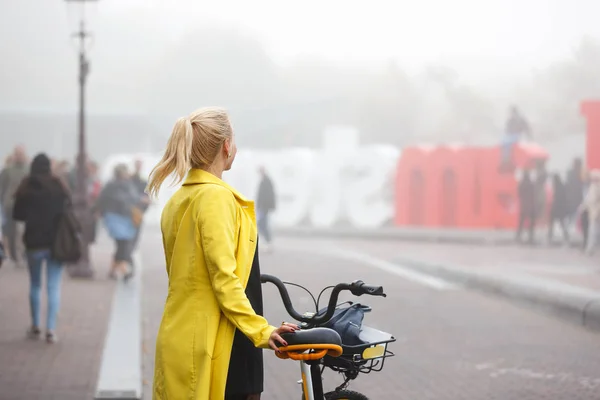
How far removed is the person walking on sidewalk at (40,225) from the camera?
883 centimetres

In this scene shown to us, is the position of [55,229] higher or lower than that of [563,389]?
higher

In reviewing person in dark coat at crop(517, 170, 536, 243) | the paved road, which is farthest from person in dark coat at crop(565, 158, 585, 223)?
the paved road

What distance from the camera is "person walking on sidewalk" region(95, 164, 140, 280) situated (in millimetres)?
14031

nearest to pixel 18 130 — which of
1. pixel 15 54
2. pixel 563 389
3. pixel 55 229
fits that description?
pixel 15 54

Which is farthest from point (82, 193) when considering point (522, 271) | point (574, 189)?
point (574, 189)

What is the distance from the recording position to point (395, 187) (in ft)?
91.7

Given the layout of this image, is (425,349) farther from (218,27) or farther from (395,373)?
(218,27)

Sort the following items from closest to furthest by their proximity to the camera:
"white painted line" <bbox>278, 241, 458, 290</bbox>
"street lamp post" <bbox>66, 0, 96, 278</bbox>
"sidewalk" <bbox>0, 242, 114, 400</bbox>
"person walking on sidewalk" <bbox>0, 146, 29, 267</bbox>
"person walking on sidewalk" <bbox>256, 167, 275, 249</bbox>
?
"sidewalk" <bbox>0, 242, 114, 400</bbox>
"white painted line" <bbox>278, 241, 458, 290</bbox>
"street lamp post" <bbox>66, 0, 96, 278</bbox>
"person walking on sidewalk" <bbox>0, 146, 29, 267</bbox>
"person walking on sidewalk" <bbox>256, 167, 275, 249</bbox>

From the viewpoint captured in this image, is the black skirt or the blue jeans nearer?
the black skirt

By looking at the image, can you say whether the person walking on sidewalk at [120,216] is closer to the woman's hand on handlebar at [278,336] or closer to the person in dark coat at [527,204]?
the woman's hand on handlebar at [278,336]

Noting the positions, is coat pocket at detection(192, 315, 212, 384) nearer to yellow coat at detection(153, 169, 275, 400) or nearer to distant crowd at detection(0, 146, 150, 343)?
yellow coat at detection(153, 169, 275, 400)

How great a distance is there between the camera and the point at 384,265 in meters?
17.3

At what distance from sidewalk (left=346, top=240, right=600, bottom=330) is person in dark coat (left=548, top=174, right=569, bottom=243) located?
1.01 metres

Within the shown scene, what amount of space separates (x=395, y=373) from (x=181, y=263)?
4.61 m
